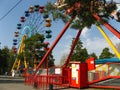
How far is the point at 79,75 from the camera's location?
2583 centimetres

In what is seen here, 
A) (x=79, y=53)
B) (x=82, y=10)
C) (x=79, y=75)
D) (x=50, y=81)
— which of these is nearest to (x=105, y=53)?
(x=79, y=53)

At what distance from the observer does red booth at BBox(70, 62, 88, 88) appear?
25844 millimetres

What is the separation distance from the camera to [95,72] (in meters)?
27.8

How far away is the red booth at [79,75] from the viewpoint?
25.8m

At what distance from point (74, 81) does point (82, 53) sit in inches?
2387

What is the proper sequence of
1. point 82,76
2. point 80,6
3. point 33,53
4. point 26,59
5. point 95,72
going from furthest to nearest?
point 26,59 → point 33,53 → point 95,72 → point 82,76 → point 80,6

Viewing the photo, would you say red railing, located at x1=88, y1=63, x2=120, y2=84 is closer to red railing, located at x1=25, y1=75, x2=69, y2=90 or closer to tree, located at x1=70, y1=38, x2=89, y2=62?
red railing, located at x1=25, y1=75, x2=69, y2=90

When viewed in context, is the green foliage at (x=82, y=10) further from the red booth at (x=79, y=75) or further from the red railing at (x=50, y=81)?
the red railing at (x=50, y=81)

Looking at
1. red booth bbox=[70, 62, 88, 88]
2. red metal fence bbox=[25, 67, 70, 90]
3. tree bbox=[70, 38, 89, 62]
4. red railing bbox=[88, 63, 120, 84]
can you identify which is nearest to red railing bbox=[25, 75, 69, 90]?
red metal fence bbox=[25, 67, 70, 90]

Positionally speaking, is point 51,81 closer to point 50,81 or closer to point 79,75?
point 50,81

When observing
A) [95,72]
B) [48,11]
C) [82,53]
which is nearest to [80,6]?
[48,11]

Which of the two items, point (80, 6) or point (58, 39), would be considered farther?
point (58, 39)

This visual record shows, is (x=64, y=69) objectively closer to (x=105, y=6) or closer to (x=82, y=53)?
(x=105, y=6)

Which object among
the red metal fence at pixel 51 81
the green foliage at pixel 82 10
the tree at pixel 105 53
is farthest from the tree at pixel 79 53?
the green foliage at pixel 82 10
